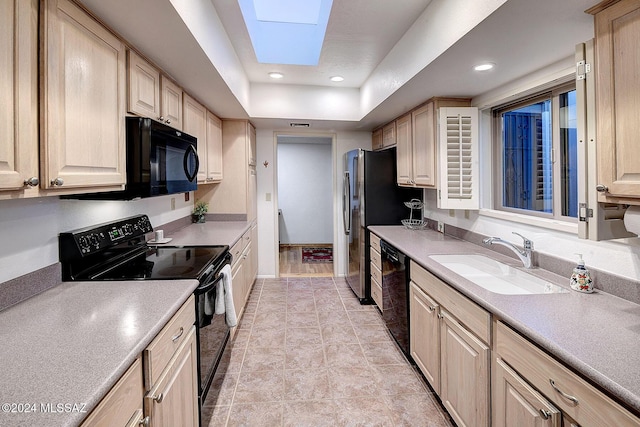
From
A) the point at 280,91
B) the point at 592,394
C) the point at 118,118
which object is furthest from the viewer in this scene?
the point at 280,91

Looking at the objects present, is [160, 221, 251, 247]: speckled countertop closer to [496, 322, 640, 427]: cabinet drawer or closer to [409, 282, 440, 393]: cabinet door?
[409, 282, 440, 393]: cabinet door

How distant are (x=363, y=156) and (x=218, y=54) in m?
1.76

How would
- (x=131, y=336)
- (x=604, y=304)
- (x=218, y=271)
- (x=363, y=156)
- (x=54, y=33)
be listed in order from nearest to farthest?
(x=131, y=336), (x=54, y=33), (x=604, y=304), (x=218, y=271), (x=363, y=156)

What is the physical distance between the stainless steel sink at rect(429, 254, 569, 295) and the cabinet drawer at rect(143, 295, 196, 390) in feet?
4.86

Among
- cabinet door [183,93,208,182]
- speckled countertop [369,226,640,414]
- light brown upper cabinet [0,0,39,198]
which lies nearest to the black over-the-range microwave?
light brown upper cabinet [0,0,39,198]

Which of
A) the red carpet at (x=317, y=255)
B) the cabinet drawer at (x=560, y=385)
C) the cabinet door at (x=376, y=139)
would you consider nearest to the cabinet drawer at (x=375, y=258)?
the cabinet door at (x=376, y=139)

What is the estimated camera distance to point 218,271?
79.7 inches

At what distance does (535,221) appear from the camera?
202 cm

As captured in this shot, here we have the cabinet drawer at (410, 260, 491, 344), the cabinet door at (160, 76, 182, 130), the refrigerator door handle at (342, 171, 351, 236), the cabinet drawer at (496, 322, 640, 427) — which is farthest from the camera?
the refrigerator door handle at (342, 171, 351, 236)

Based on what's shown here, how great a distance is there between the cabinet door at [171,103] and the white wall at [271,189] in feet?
6.93

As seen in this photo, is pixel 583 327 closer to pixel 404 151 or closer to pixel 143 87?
pixel 143 87

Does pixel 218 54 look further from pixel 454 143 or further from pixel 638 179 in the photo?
pixel 638 179

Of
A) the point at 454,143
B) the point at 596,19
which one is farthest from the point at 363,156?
the point at 596,19

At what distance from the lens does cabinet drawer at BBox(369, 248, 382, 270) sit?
316cm
